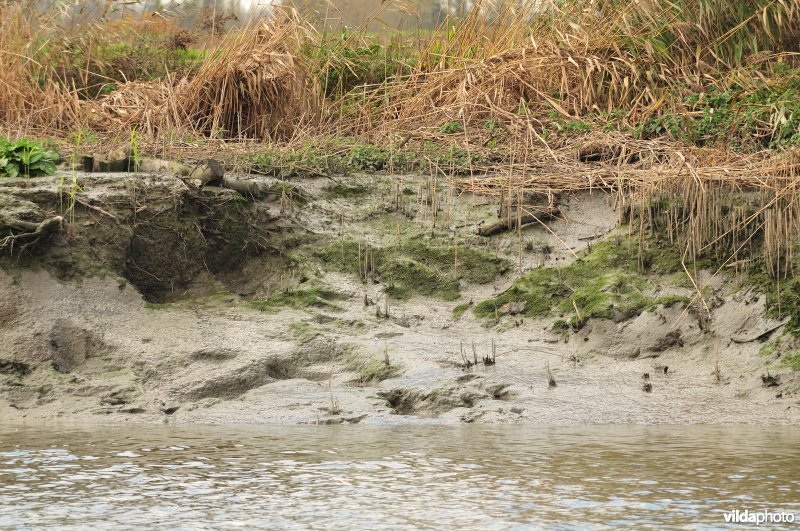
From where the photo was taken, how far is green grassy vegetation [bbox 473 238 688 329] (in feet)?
20.5

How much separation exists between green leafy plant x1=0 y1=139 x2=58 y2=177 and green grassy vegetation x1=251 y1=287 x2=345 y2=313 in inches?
66.6

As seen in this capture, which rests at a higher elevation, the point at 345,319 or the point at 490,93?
the point at 490,93

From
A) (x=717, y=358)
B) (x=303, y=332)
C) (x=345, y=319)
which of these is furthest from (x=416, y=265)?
(x=717, y=358)

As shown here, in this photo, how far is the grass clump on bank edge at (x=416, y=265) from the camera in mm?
6828

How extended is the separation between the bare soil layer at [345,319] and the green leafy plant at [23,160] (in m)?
0.31

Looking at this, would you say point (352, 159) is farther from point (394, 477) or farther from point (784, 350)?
point (394, 477)

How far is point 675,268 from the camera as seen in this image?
21.4 feet

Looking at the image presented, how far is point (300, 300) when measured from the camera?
6.52 m

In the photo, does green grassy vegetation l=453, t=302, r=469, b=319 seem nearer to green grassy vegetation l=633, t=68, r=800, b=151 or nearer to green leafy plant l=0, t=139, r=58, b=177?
green grassy vegetation l=633, t=68, r=800, b=151

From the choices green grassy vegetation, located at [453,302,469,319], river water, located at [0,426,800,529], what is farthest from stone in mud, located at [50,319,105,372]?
green grassy vegetation, located at [453,302,469,319]

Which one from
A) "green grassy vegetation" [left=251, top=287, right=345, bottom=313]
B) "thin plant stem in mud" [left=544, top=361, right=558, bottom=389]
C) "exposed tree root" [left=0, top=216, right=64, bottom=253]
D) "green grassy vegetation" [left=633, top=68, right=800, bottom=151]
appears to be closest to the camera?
"thin plant stem in mud" [left=544, top=361, right=558, bottom=389]

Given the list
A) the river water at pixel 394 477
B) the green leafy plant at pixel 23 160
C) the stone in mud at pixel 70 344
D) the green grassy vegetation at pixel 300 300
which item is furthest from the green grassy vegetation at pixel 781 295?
the green leafy plant at pixel 23 160

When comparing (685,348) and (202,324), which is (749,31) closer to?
(685,348)

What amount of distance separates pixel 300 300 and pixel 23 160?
2006 mm
